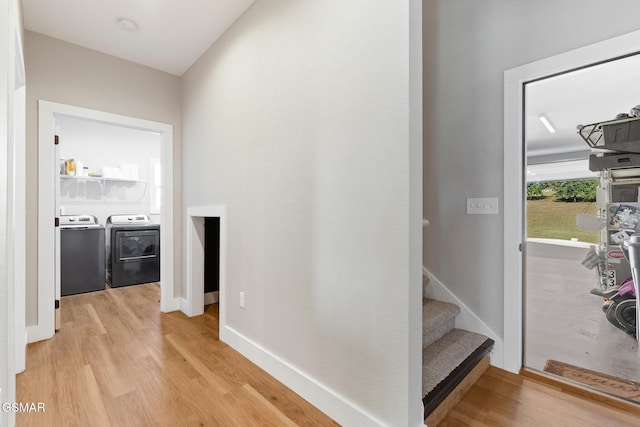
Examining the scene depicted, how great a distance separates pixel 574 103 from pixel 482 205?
2.69 feet

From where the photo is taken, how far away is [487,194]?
2.15m

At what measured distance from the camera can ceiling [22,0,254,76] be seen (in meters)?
2.30

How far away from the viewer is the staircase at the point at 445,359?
4.98 ft

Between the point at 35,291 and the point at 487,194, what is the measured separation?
378cm

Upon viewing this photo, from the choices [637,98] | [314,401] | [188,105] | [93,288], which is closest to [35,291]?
[93,288]

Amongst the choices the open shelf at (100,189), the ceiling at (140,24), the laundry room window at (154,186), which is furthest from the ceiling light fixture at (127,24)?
the laundry room window at (154,186)

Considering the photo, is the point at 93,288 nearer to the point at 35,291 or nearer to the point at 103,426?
the point at 35,291

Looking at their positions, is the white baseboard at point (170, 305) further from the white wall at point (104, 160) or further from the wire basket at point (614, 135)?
the wire basket at point (614, 135)

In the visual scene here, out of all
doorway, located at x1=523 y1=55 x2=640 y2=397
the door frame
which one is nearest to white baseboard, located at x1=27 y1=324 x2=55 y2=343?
the door frame

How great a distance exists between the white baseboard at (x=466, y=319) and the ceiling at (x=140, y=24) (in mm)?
2651

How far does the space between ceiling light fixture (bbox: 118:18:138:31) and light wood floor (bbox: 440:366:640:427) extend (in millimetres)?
3611

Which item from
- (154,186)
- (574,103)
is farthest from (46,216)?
(574,103)

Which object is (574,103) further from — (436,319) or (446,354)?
(446,354)

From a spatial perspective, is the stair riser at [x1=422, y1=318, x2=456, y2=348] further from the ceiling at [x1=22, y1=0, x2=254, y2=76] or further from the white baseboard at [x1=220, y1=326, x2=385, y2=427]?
the ceiling at [x1=22, y1=0, x2=254, y2=76]
